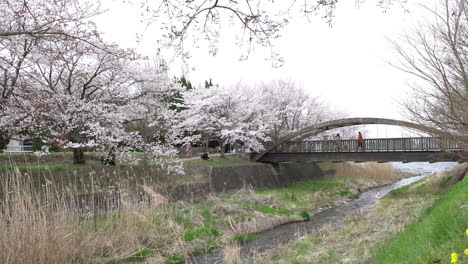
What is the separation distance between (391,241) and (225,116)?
16.6 m

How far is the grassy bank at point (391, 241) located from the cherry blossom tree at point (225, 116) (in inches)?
394

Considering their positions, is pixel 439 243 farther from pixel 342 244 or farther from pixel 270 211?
pixel 270 211

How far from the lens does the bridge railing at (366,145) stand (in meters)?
18.6

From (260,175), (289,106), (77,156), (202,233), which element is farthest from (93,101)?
(289,106)

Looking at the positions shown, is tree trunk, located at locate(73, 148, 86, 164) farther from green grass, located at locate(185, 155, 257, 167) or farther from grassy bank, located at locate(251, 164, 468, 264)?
grassy bank, located at locate(251, 164, 468, 264)

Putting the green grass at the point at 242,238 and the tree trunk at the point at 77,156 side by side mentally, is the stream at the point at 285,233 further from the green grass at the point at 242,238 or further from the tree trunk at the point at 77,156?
the tree trunk at the point at 77,156

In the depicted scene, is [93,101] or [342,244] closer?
[342,244]

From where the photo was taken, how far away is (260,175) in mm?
22359

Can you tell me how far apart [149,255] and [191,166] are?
35.2 ft

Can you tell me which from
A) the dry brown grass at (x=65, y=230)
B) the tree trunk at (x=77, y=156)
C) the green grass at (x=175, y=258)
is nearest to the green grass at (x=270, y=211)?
the dry brown grass at (x=65, y=230)

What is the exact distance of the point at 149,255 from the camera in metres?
8.36

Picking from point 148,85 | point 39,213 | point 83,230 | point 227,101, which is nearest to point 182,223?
point 83,230

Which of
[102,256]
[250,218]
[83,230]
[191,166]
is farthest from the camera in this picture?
[191,166]

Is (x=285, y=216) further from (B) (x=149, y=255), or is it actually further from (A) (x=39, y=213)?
(A) (x=39, y=213)
